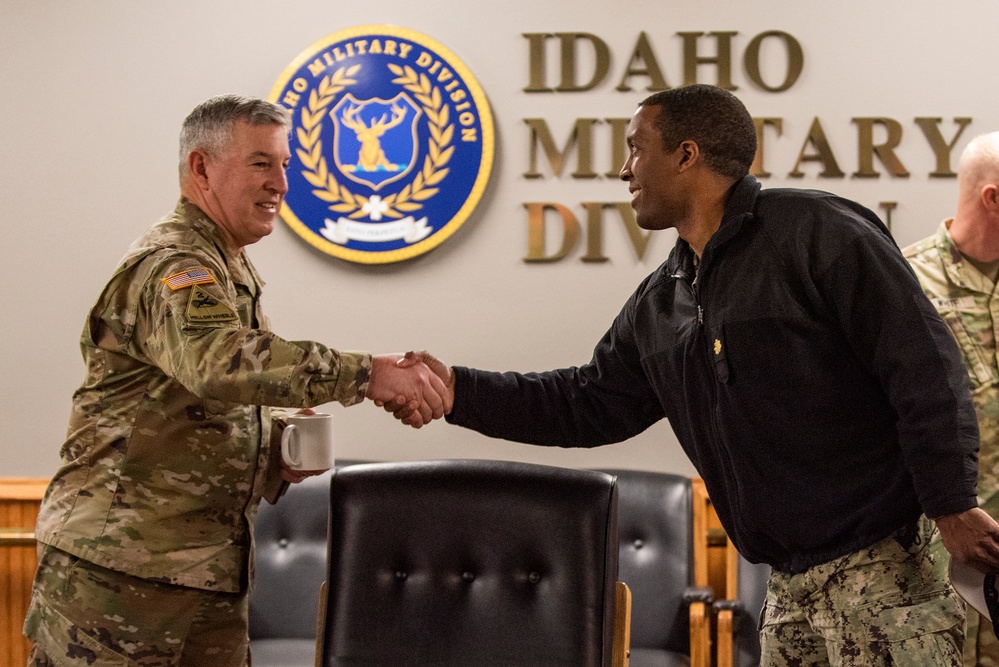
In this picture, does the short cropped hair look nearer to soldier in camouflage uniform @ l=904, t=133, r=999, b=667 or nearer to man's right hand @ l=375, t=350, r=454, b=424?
man's right hand @ l=375, t=350, r=454, b=424

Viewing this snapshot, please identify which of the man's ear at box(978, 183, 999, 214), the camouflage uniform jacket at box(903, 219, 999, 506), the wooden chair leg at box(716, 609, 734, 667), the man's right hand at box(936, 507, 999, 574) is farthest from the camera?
the wooden chair leg at box(716, 609, 734, 667)

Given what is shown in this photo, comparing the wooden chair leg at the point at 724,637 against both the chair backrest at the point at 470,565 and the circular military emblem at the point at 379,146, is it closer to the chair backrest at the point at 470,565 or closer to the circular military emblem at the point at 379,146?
the chair backrest at the point at 470,565

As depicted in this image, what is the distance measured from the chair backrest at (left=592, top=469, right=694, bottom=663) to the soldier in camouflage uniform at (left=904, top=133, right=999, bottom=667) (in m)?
0.74

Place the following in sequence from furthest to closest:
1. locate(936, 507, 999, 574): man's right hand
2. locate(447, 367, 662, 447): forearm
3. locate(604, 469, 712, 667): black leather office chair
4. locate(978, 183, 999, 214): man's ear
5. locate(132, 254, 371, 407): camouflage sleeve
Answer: locate(604, 469, 712, 667): black leather office chair, locate(978, 183, 999, 214): man's ear, locate(447, 367, 662, 447): forearm, locate(132, 254, 371, 407): camouflage sleeve, locate(936, 507, 999, 574): man's right hand

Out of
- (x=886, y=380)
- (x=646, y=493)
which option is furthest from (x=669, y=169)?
(x=646, y=493)

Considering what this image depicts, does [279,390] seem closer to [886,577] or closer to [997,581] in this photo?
[886,577]

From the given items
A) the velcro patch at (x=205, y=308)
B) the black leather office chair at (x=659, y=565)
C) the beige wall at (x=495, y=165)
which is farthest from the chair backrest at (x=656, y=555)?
the velcro patch at (x=205, y=308)

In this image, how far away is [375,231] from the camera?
3.27 m

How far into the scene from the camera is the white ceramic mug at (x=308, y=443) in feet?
6.47

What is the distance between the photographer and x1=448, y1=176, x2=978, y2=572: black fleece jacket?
1690mm

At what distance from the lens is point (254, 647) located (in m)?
2.84

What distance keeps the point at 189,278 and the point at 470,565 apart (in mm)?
753

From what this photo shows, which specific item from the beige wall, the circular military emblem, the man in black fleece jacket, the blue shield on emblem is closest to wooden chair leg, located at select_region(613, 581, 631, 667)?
the man in black fleece jacket

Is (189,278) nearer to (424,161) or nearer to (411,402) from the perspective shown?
(411,402)
